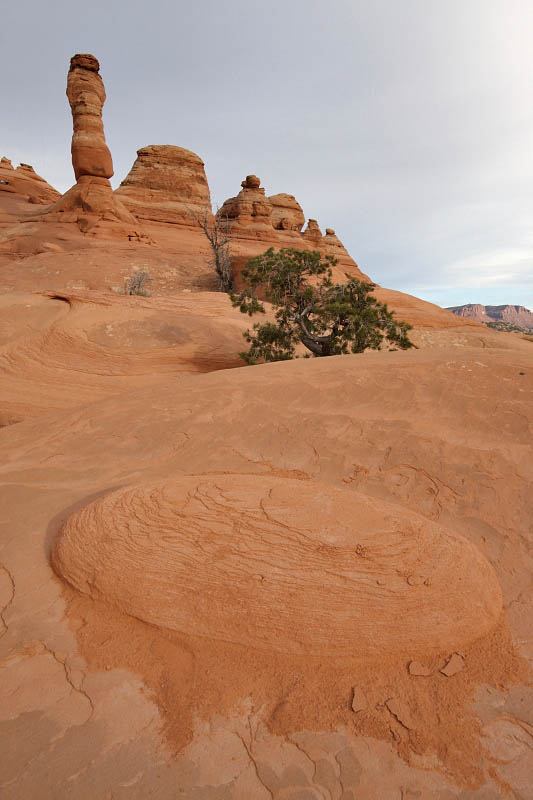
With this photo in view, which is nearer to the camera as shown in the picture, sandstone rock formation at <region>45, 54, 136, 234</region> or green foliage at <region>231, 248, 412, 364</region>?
green foliage at <region>231, 248, 412, 364</region>

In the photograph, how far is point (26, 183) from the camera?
2872 cm

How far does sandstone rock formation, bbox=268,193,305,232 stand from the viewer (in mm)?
30531

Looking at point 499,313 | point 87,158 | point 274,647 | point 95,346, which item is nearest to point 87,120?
point 87,158

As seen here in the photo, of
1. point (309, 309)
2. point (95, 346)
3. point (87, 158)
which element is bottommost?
point (95, 346)

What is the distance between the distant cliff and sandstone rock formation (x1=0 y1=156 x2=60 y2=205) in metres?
97.4

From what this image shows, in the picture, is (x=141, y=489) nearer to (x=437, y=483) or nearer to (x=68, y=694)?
(x=68, y=694)

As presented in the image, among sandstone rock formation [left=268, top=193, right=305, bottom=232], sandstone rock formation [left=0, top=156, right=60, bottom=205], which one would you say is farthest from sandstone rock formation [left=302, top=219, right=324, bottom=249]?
sandstone rock formation [left=0, top=156, right=60, bottom=205]

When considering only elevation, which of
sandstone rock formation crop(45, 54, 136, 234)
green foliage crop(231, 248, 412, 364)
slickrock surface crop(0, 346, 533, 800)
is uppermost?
sandstone rock formation crop(45, 54, 136, 234)

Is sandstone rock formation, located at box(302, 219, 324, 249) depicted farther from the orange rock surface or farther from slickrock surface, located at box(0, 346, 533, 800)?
slickrock surface, located at box(0, 346, 533, 800)

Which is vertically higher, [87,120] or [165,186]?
[87,120]

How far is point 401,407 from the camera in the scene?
12.4 feet

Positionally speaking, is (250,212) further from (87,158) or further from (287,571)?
(287,571)

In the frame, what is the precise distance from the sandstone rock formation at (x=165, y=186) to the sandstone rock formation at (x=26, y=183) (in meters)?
6.64

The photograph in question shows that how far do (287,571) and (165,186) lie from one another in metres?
29.3
